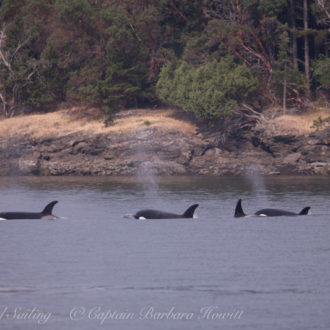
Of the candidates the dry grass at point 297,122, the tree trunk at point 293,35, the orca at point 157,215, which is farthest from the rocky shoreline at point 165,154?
the orca at point 157,215

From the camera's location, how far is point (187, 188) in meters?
56.3

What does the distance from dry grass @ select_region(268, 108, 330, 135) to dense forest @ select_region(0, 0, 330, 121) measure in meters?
2.00

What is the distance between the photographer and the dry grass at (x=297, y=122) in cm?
7394

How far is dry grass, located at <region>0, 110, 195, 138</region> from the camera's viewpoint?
78.2 m

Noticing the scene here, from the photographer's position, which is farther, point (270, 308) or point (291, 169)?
point (291, 169)

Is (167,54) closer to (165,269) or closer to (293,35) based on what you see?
(293,35)

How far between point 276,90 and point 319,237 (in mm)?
49303

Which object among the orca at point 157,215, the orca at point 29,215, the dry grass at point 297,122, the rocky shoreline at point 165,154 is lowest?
the rocky shoreline at point 165,154

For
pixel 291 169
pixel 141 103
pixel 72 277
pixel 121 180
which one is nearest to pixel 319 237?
pixel 72 277

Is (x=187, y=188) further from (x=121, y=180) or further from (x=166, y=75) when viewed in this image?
(x=166, y=75)
